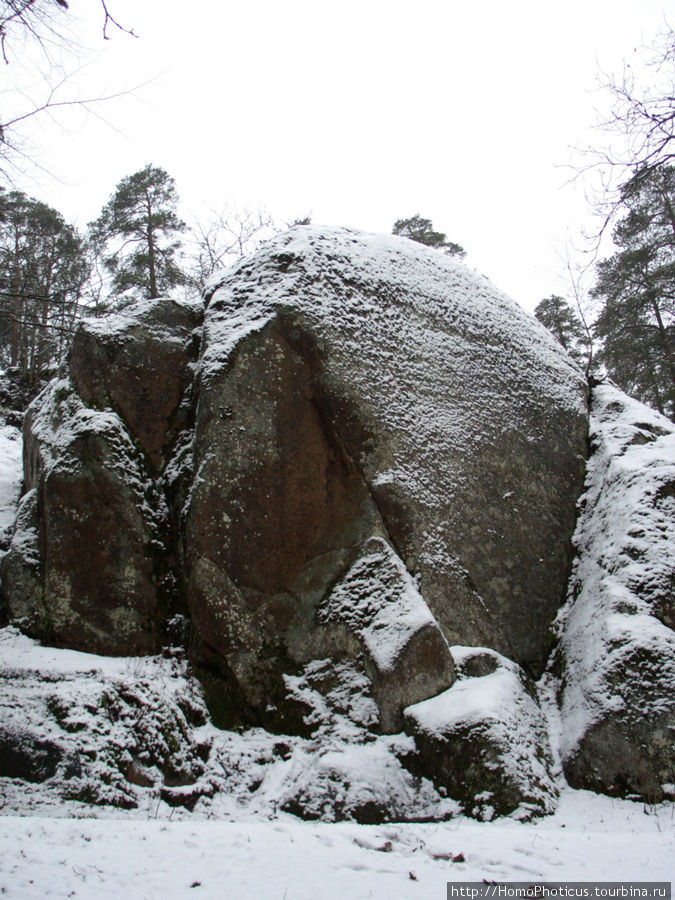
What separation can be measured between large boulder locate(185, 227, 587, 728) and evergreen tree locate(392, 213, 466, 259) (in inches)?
455

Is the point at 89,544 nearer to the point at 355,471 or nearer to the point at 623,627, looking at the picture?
the point at 355,471

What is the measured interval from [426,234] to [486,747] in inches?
718

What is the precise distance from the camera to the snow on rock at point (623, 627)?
550 centimetres

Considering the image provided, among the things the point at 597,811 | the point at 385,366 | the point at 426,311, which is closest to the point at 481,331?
the point at 426,311

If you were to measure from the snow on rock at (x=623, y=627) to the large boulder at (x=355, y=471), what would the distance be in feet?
1.59

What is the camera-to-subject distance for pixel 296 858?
11.2 feet

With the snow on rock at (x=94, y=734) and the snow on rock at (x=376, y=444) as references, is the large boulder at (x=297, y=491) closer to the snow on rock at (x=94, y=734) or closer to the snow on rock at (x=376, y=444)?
the snow on rock at (x=376, y=444)

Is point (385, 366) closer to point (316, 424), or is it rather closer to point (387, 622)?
point (316, 424)

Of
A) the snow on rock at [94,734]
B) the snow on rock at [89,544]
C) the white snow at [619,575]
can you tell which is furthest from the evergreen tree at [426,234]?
the snow on rock at [94,734]

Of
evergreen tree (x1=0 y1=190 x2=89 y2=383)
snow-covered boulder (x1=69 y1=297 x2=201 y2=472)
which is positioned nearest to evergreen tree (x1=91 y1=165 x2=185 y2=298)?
evergreen tree (x1=0 y1=190 x2=89 y2=383)

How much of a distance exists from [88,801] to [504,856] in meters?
3.33

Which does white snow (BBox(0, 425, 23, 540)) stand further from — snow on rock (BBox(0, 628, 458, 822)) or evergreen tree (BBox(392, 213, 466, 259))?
evergreen tree (BBox(392, 213, 466, 259))

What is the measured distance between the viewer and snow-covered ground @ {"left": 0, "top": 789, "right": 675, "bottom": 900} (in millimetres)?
2939

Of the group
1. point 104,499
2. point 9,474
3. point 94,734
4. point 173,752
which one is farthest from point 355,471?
point 9,474
